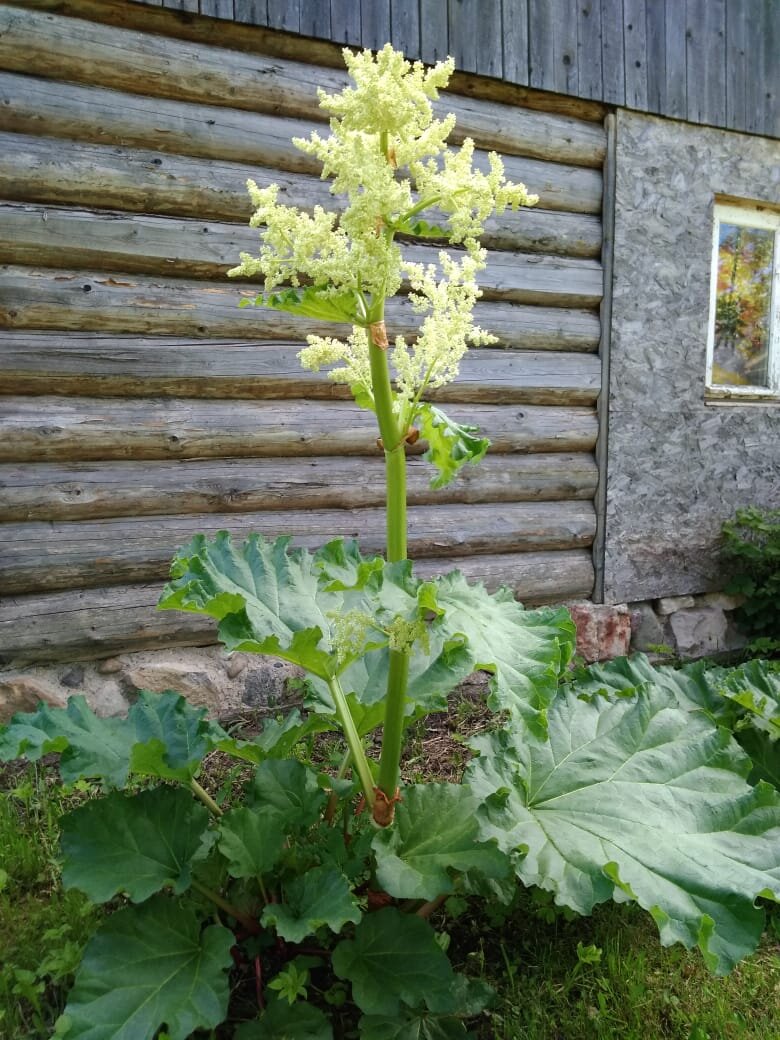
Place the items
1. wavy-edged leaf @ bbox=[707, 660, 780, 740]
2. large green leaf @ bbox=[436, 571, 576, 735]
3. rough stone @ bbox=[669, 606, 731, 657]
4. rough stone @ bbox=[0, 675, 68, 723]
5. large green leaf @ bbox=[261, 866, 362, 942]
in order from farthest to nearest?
rough stone @ bbox=[669, 606, 731, 657] → rough stone @ bbox=[0, 675, 68, 723] → wavy-edged leaf @ bbox=[707, 660, 780, 740] → large green leaf @ bbox=[261, 866, 362, 942] → large green leaf @ bbox=[436, 571, 576, 735]

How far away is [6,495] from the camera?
325 centimetres

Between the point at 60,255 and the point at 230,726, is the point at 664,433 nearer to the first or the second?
the point at 230,726

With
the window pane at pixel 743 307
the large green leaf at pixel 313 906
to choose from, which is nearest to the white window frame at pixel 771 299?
the window pane at pixel 743 307

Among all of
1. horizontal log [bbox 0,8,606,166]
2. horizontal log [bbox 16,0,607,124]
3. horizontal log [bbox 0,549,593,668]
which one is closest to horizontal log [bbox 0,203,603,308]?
horizontal log [bbox 0,8,606,166]

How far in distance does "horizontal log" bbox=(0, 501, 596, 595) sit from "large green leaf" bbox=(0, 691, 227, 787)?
1.38 meters

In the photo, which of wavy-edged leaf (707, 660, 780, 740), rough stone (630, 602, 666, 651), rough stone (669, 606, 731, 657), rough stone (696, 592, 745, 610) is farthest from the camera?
rough stone (696, 592, 745, 610)

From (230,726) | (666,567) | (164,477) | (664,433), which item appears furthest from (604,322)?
(230,726)

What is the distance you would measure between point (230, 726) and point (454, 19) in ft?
11.0

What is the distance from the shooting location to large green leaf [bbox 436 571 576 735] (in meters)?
1.53

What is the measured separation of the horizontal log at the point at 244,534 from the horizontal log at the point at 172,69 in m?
Result: 1.71

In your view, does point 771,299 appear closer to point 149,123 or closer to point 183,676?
point 149,123

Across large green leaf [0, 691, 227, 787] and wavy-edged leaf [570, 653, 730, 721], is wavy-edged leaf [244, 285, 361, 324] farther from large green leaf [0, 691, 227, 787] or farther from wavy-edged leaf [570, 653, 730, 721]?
wavy-edged leaf [570, 653, 730, 721]

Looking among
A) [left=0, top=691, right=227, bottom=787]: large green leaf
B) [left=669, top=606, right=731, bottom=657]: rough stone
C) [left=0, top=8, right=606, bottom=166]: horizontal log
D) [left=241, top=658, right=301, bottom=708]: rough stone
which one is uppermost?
[left=0, top=8, right=606, bottom=166]: horizontal log

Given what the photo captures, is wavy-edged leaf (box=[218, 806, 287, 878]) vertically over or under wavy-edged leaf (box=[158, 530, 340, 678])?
under
